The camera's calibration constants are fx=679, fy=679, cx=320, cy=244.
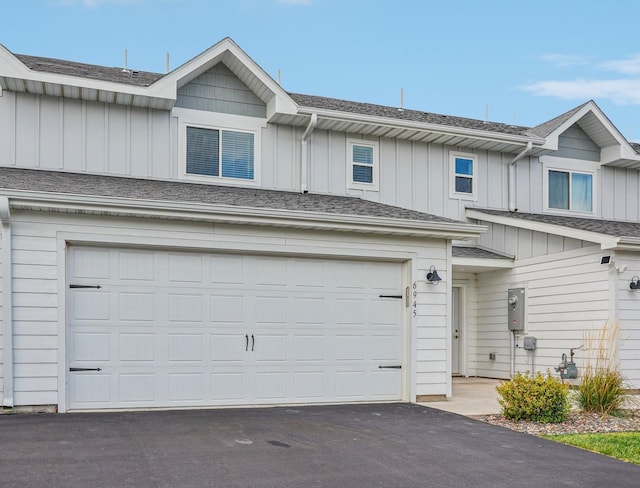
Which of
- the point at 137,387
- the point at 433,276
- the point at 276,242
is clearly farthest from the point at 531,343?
the point at 137,387

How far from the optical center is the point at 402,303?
10.7m

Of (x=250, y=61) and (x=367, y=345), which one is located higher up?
(x=250, y=61)

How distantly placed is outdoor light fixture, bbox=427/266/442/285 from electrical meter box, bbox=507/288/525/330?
4.04m

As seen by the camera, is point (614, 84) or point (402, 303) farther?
point (614, 84)

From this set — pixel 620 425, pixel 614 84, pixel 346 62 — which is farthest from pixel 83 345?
pixel 614 84

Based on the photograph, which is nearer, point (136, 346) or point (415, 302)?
point (136, 346)

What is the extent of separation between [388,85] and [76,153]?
8021 mm

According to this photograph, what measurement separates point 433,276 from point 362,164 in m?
4.06

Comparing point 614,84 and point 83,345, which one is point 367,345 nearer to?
point 83,345

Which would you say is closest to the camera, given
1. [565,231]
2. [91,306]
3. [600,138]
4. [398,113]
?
[91,306]

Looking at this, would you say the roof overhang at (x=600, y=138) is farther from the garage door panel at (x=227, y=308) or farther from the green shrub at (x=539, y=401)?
the garage door panel at (x=227, y=308)

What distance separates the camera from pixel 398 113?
14.8 meters

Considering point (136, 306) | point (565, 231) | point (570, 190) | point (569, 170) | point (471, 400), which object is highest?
point (569, 170)

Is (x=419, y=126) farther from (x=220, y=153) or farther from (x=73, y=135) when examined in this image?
(x=73, y=135)
